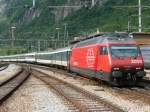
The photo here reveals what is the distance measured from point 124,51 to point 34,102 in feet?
27.6

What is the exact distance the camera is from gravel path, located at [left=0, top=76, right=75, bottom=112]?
19531mm

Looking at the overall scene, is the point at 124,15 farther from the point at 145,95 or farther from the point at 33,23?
the point at 145,95

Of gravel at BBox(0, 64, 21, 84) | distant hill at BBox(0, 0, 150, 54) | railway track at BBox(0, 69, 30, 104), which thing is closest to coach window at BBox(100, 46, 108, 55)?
railway track at BBox(0, 69, 30, 104)

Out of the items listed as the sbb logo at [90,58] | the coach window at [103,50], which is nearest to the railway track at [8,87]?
the sbb logo at [90,58]

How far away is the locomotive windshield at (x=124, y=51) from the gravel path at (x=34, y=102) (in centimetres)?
415

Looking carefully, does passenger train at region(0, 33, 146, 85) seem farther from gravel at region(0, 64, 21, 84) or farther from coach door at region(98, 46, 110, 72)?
gravel at region(0, 64, 21, 84)

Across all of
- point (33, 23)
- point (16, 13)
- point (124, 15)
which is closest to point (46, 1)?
point (33, 23)

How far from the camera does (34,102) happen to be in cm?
2208

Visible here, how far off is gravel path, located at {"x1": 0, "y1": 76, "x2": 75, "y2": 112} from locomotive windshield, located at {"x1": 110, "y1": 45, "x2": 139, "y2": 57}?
415cm

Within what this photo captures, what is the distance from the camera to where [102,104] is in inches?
802

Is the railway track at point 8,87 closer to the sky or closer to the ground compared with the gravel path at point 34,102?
closer to the ground

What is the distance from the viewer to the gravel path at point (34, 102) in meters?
19.5

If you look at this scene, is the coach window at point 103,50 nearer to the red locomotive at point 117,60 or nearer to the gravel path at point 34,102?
the red locomotive at point 117,60

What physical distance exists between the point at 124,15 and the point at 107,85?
285ft
